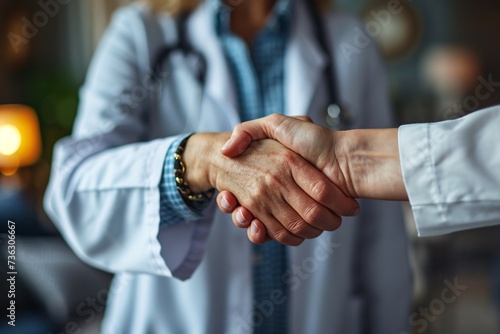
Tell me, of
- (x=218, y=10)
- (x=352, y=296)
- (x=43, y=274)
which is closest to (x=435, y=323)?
(x=43, y=274)

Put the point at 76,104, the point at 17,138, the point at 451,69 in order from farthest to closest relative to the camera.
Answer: the point at 451,69
the point at 76,104
the point at 17,138

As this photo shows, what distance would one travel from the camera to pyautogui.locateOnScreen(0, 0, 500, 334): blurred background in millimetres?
1854

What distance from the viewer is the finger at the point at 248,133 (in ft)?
2.46

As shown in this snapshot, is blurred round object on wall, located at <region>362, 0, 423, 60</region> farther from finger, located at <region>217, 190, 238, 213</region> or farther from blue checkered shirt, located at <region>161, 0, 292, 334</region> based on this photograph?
finger, located at <region>217, 190, 238, 213</region>

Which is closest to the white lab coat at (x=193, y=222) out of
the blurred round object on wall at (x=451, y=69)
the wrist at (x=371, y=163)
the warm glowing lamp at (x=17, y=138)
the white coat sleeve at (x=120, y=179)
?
the white coat sleeve at (x=120, y=179)

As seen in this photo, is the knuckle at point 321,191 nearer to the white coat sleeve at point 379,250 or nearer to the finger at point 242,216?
the finger at point 242,216

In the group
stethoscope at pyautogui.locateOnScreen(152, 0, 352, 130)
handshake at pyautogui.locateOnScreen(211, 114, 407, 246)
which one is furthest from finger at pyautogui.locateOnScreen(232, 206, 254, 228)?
A: stethoscope at pyautogui.locateOnScreen(152, 0, 352, 130)

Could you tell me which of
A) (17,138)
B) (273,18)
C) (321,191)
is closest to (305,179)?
(321,191)

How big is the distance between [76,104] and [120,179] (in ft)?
7.83

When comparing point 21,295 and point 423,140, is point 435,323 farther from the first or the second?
point 423,140

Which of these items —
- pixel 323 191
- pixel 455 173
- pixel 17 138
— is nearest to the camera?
pixel 455 173

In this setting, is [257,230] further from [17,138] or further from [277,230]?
[17,138]

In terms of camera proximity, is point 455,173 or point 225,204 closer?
point 455,173

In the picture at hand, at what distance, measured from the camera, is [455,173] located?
0.60 m
